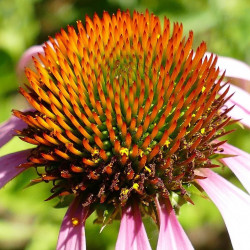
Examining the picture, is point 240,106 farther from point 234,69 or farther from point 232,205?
point 232,205

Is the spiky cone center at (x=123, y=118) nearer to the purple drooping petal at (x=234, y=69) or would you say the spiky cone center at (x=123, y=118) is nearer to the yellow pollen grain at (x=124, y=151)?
the yellow pollen grain at (x=124, y=151)

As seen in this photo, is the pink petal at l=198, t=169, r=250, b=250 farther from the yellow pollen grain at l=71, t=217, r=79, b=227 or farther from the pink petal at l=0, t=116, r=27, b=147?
the pink petal at l=0, t=116, r=27, b=147

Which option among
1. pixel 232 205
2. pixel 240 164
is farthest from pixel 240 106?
pixel 232 205

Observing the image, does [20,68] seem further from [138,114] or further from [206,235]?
[206,235]

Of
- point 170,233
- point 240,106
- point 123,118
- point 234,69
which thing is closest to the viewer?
point 170,233

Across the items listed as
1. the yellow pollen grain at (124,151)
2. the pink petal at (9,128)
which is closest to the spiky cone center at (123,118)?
the yellow pollen grain at (124,151)

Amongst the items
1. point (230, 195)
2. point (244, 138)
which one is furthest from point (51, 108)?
point (244, 138)
